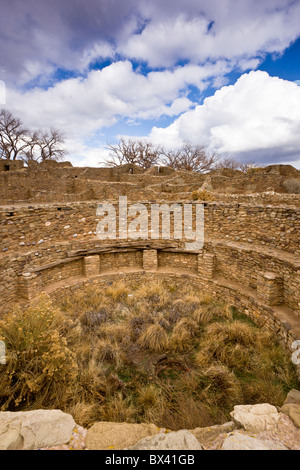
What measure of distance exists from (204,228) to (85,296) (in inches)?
183

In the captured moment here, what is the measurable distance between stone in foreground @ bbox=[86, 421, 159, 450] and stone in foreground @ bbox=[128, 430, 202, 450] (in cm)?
17

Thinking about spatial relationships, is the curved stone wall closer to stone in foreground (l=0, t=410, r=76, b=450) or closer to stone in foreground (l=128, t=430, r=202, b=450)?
stone in foreground (l=128, t=430, r=202, b=450)

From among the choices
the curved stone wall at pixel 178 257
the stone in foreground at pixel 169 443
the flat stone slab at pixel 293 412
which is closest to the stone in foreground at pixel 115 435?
the stone in foreground at pixel 169 443

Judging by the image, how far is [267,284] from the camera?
4977 mm

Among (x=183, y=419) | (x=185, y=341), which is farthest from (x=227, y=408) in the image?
(x=185, y=341)

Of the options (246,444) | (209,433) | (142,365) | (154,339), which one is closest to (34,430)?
(209,433)

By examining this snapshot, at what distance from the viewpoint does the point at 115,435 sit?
2172mm

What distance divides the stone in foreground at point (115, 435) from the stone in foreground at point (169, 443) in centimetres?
17

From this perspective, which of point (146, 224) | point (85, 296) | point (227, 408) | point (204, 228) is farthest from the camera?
point (146, 224)

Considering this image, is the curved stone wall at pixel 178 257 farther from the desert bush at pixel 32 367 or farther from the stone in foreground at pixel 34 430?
the stone in foreground at pixel 34 430

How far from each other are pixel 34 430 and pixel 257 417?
90.9 inches

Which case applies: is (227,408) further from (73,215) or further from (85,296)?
(73,215)

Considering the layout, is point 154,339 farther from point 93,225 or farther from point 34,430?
point 93,225

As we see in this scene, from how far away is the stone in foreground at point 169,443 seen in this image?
190 cm
